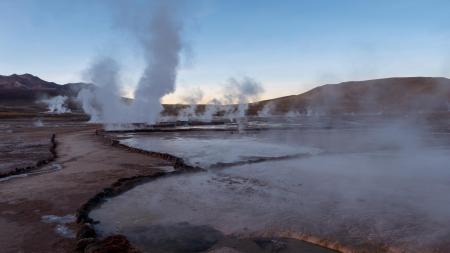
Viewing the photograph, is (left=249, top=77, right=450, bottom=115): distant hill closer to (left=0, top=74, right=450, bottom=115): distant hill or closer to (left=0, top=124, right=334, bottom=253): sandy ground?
(left=0, top=74, right=450, bottom=115): distant hill

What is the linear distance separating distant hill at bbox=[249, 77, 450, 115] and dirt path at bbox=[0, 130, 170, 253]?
226 ft

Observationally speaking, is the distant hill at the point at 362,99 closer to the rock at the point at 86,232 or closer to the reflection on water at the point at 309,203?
the reflection on water at the point at 309,203

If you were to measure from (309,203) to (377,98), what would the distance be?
3741 inches

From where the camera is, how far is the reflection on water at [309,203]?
6953 millimetres

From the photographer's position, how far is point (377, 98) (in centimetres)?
9756

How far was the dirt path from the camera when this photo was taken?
6723 millimetres

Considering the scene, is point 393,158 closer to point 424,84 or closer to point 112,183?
point 112,183

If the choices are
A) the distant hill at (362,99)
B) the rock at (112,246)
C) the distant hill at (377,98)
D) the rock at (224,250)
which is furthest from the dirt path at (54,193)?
the distant hill at (377,98)

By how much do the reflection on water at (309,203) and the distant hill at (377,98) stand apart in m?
68.6

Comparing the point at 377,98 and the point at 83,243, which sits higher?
the point at 377,98

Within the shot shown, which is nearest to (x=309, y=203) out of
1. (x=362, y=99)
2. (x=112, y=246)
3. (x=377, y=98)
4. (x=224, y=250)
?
(x=224, y=250)

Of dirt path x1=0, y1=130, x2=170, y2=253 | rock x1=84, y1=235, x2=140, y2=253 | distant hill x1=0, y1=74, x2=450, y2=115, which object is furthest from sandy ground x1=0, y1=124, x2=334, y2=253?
distant hill x1=0, y1=74, x2=450, y2=115

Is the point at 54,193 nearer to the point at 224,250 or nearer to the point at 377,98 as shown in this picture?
the point at 224,250

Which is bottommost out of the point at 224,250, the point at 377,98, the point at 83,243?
the point at 224,250
